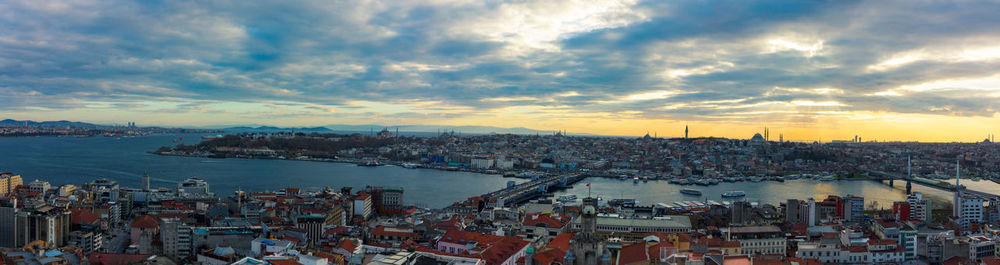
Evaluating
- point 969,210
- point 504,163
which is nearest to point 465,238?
point 969,210

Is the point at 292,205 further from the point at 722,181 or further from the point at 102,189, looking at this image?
the point at 722,181

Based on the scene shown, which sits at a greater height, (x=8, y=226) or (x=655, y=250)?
(x=655, y=250)

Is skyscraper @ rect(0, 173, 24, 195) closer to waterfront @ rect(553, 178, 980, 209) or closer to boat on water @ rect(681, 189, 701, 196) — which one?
waterfront @ rect(553, 178, 980, 209)

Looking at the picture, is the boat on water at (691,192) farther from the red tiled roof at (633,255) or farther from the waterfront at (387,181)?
the red tiled roof at (633,255)

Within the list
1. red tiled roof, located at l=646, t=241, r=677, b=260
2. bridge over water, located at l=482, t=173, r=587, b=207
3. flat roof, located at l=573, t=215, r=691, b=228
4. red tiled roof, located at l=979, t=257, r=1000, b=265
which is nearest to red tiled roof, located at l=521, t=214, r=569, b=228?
flat roof, located at l=573, t=215, r=691, b=228

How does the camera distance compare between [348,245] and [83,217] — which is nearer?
[348,245]

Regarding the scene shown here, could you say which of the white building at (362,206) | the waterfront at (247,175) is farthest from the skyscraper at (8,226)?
the waterfront at (247,175)

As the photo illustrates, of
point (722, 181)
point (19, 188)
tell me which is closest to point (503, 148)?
point (722, 181)

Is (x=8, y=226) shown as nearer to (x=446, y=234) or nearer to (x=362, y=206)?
(x=362, y=206)
